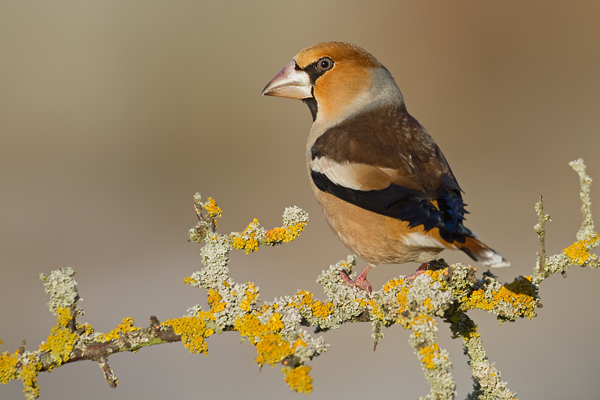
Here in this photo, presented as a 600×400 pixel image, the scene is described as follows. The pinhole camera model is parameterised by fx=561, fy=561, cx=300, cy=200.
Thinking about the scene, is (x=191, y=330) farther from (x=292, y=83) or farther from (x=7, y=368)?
(x=292, y=83)

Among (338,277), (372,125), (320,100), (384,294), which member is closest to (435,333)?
(384,294)

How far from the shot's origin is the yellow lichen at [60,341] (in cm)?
193

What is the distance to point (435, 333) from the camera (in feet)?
5.84

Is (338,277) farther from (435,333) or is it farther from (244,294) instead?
(435,333)

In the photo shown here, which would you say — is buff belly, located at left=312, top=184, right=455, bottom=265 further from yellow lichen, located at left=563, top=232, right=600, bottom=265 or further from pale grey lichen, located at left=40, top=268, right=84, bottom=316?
pale grey lichen, located at left=40, top=268, right=84, bottom=316

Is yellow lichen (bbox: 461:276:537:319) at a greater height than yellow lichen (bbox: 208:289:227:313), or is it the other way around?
yellow lichen (bbox: 208:289:227:313)

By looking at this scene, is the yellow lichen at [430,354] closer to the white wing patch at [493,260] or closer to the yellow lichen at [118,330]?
the white wing patch at [493,260]

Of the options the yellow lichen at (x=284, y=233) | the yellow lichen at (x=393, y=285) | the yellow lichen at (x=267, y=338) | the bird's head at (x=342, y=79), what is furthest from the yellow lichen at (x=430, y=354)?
the bird's head at (x=342, y=79)

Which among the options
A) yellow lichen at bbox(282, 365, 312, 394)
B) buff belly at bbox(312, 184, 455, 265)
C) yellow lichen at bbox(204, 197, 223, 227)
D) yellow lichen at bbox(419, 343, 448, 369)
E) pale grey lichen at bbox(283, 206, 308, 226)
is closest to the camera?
yellow lichen at bbox(282, 365, 312, 394)

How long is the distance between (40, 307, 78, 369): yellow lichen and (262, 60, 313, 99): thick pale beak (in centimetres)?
209

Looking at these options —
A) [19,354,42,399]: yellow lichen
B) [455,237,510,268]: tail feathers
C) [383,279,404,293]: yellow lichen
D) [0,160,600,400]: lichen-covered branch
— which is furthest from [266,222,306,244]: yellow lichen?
[19,354,42,399]: yellow lichen

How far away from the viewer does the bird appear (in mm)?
2541

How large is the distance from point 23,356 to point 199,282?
691 millimetres

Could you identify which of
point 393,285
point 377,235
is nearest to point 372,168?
point 377,235
